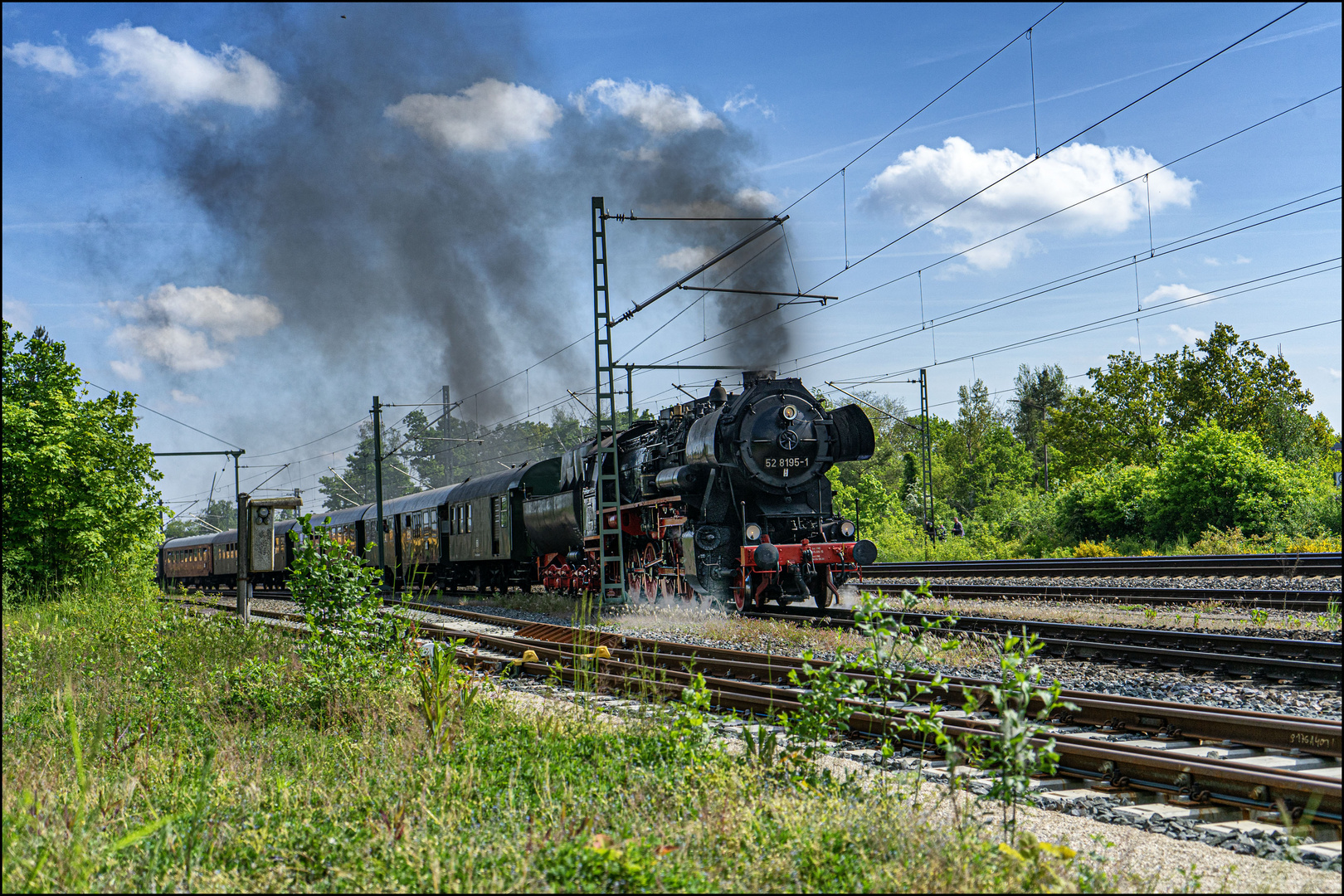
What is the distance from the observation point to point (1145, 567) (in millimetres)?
18594

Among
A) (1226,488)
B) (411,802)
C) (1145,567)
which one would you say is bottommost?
(1145,567)

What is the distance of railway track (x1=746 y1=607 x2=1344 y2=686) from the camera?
823 centimetres

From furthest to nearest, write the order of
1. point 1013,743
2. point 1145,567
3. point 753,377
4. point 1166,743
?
point 1145,567 < point 753,377 < point 1166,743 < point 1013,743

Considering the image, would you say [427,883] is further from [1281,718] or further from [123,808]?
[1281,718]

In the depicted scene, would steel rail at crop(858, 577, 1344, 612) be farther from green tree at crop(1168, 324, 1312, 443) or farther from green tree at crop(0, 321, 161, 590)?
green tree at crop(1168, 324, 1312, 443)

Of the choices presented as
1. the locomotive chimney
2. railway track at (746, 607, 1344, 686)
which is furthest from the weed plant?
A: the locomotive chimney

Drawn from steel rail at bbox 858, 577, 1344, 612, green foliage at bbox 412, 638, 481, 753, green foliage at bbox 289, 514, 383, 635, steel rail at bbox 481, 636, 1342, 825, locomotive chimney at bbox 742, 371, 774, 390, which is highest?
locomotive chimney at bbox 742, 371, 774, 390

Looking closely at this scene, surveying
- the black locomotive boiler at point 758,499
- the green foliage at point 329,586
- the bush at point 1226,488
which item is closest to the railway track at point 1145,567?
the bush at point 1226,488

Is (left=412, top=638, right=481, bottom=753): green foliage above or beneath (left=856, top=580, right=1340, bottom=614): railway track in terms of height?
above

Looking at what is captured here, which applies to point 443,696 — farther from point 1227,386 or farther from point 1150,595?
point 1227,386

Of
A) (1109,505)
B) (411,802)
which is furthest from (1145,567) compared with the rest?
(411,802)

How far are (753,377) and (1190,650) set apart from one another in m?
7.87

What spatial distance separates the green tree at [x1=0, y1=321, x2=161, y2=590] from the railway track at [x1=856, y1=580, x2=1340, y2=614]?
46.7 ft

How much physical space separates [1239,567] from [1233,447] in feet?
29.6
